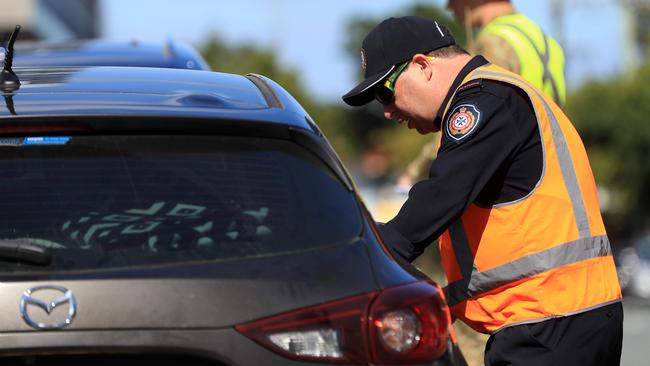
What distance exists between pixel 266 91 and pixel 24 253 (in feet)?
3.22

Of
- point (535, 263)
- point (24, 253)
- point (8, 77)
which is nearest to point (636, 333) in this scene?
point (535, 263)

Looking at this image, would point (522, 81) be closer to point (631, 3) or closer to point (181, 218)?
point (181, 218)

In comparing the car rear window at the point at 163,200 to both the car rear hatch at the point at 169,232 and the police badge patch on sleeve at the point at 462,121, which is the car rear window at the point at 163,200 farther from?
the police badge patch on sleeve at the point at 462,121

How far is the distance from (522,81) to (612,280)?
61cm

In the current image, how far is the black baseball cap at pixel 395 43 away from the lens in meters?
3.67

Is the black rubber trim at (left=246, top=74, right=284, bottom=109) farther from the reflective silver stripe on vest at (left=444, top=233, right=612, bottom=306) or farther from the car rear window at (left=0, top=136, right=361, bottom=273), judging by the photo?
the reflective silver stripe on vest at (left=444, top=233, right=612, bottom=306)

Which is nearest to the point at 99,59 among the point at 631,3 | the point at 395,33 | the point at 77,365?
the point at 395,33

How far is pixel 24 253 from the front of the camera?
2.70 m

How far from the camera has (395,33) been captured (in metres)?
3.69

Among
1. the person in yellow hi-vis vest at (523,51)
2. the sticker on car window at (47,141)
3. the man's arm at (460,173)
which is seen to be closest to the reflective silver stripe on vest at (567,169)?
the man's arm at (460,173)

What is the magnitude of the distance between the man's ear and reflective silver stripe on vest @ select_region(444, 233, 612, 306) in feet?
1.68

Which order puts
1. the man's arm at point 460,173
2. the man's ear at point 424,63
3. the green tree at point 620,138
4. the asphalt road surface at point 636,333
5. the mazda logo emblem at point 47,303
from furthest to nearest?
the green tree at point 620,138 → the asphalt road surface at point 636,333 → the man's ear at point 424,63 → the man's arm at point 460,173 → the mazda logo emblem at point 47,303

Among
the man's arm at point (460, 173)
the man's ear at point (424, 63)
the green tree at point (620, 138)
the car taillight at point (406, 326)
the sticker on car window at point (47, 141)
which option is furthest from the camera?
the green tree at point (620, 138)

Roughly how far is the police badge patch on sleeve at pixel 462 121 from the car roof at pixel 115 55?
8.78ft
